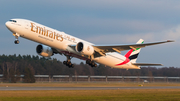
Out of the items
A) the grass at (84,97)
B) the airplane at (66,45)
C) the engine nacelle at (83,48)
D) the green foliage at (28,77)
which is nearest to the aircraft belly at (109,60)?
the airplane at (66,45)

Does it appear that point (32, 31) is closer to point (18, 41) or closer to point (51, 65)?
point (18, 41)

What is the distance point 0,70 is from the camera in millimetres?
83812

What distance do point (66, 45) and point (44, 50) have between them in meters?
5.56

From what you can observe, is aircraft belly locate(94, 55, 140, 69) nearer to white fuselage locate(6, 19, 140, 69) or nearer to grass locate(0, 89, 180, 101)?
white fuselage locate(6, 19, 140, 69)

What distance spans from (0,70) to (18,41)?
5842 cm

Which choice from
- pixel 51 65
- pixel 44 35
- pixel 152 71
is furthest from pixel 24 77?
pixel 152 71

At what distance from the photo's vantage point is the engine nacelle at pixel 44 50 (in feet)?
126

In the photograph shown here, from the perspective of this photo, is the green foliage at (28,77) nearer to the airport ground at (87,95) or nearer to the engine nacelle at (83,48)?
the airport ground at (87,95)

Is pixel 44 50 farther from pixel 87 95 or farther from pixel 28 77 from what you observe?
pixel 28 77

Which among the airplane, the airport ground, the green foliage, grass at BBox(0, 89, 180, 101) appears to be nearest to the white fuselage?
the airplane

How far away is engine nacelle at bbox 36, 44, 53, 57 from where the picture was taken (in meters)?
38.4

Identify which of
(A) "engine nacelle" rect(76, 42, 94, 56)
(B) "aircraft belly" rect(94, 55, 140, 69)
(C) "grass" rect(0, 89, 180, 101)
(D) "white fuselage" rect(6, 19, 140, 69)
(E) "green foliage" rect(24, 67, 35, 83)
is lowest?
(C) "grass" rect(0, 89, 180, 101)

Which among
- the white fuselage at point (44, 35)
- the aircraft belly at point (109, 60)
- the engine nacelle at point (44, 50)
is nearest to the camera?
the white fuselage at point (44, 35)

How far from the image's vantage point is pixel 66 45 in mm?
34406
